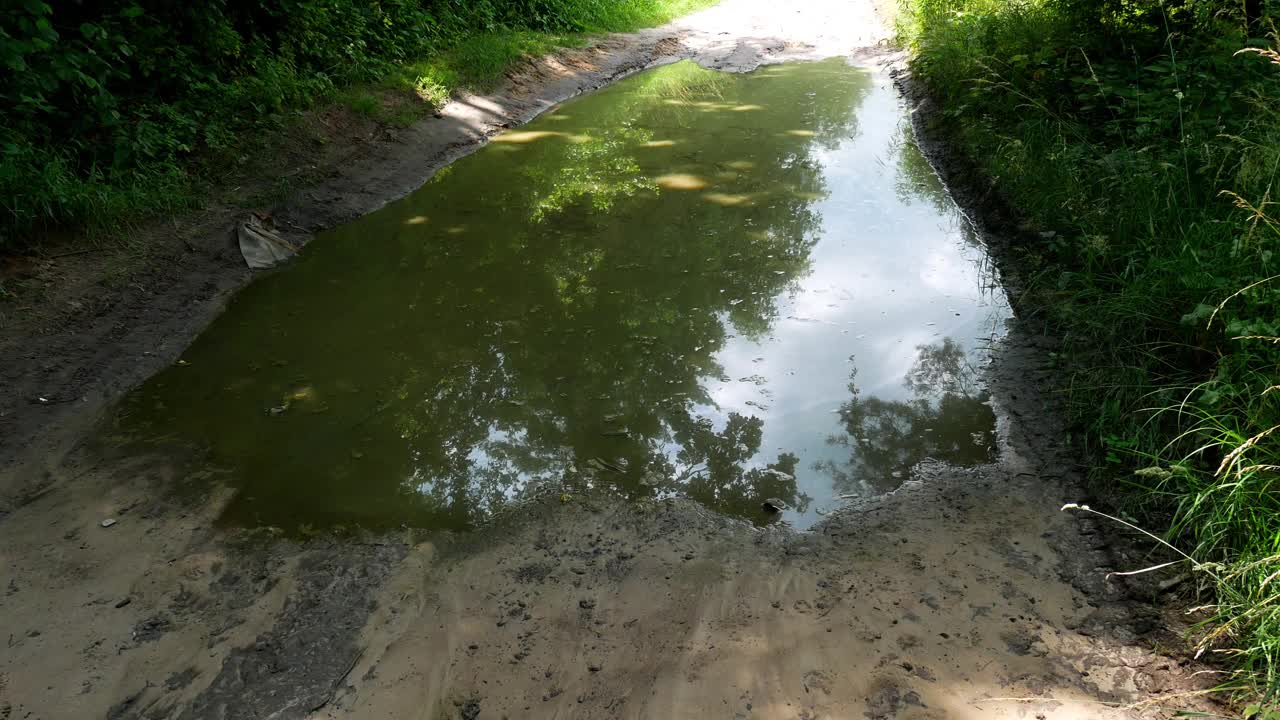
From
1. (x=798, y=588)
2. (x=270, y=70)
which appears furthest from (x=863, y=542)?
(x=270, y=70)

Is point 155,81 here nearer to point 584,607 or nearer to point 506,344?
point 506,344

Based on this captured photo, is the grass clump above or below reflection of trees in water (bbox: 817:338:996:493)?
above

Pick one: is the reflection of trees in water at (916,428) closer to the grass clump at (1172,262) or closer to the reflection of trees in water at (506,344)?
the reflection of trees in water at (506,344)

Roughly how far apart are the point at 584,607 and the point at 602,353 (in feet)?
7.17

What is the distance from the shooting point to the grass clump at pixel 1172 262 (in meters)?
2.95

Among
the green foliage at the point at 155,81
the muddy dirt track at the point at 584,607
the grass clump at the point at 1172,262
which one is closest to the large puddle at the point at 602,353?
the muddy dirt track at the point at 584,607

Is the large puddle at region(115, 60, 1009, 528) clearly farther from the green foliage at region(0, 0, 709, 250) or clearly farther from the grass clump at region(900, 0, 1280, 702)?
the green foliage at region(0, 0, 709, 250)

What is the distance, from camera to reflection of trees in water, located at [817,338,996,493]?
409 cm

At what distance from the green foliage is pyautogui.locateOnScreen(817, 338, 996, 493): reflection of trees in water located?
5906 millimetres

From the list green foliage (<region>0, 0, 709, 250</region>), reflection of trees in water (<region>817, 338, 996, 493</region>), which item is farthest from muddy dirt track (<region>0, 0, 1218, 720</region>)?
green foliage (<region>0, 0, 709, 250</region>)

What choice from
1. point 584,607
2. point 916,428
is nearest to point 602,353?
point 916,428

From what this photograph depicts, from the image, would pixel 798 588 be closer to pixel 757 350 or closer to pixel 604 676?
pixel 604 676

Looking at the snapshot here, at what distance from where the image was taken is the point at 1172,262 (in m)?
3.98

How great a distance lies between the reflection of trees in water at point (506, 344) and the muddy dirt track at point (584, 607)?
361 millimetres
